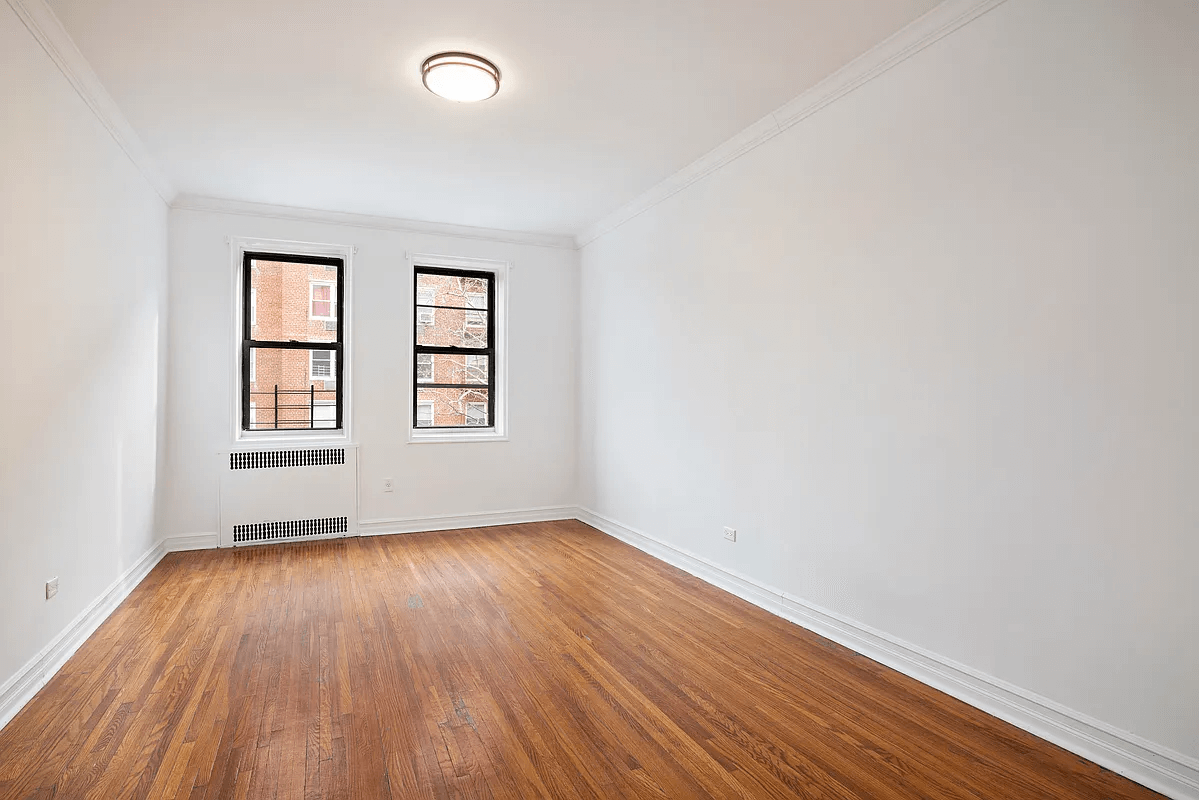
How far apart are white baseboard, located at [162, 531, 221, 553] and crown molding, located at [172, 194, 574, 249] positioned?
2535mm

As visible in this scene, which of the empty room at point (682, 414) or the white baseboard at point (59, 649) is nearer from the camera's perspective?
the empty room at point (682, 414)

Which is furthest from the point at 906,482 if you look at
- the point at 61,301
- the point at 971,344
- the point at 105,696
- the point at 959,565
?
the point at 61,301

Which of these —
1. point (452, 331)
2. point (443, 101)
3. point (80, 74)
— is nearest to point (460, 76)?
point (443, 101)

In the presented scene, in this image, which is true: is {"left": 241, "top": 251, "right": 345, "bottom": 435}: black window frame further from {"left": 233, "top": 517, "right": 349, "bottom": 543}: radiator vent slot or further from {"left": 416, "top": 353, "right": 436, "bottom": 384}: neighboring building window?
{"left": 233, "top": 517, "right": 349, "bottom": 543}: radiator vent slot

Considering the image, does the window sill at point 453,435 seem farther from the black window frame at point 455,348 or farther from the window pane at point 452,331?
the window pane at point 452,331

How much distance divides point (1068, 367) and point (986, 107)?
1058 mm

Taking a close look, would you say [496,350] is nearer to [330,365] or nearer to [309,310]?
[330,365]

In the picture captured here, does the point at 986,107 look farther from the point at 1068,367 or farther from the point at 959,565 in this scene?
the point at 959,565

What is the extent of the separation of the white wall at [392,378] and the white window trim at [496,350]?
6cm

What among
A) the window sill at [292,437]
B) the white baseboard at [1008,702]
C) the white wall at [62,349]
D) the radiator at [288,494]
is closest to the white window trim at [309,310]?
the window sill at [292,437]

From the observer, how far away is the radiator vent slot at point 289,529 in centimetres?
524

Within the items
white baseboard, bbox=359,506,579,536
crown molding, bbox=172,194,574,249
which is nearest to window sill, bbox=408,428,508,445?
white baseboard, bbox=359,506,579,536

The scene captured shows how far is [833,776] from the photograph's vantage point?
2070 mm

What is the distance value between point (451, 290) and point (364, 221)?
0.97m
